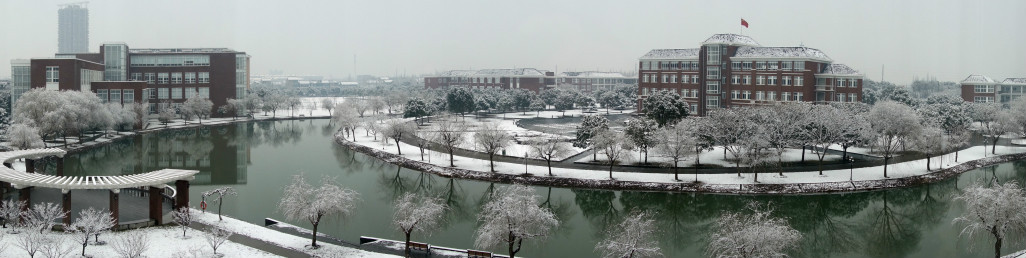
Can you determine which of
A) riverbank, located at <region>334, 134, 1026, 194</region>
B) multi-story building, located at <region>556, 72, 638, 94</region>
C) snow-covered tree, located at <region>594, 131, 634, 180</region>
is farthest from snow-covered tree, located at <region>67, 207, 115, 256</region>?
multi-story building, located at <region>556, 72, 638, 94</region>

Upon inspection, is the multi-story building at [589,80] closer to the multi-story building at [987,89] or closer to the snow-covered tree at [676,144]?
the multi-story building at [987,89]

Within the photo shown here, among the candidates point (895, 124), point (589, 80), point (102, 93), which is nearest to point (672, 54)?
point (895, 124)

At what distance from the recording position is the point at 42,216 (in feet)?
56.0

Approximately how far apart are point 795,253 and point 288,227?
13.4 meters

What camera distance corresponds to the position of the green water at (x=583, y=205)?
19.8m

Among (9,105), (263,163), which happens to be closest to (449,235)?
(263,163)

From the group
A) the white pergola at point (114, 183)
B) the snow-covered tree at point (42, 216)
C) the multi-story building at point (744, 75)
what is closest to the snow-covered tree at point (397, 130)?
the white pergola at point (114, 183)

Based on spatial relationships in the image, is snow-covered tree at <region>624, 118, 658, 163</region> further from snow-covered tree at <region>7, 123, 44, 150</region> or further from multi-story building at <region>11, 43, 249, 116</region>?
multi-story building at <region>11, 43, 249, 116</region>

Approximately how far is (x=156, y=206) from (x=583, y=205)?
13296 millimetres

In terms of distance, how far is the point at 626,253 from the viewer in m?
14.7

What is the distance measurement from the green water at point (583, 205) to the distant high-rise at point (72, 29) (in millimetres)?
144099

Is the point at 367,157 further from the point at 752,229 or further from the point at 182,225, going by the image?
the point at 752,229

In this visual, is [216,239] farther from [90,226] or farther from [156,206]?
[156,206]

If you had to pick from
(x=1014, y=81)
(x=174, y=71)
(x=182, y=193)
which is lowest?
(x=182, y=193)
